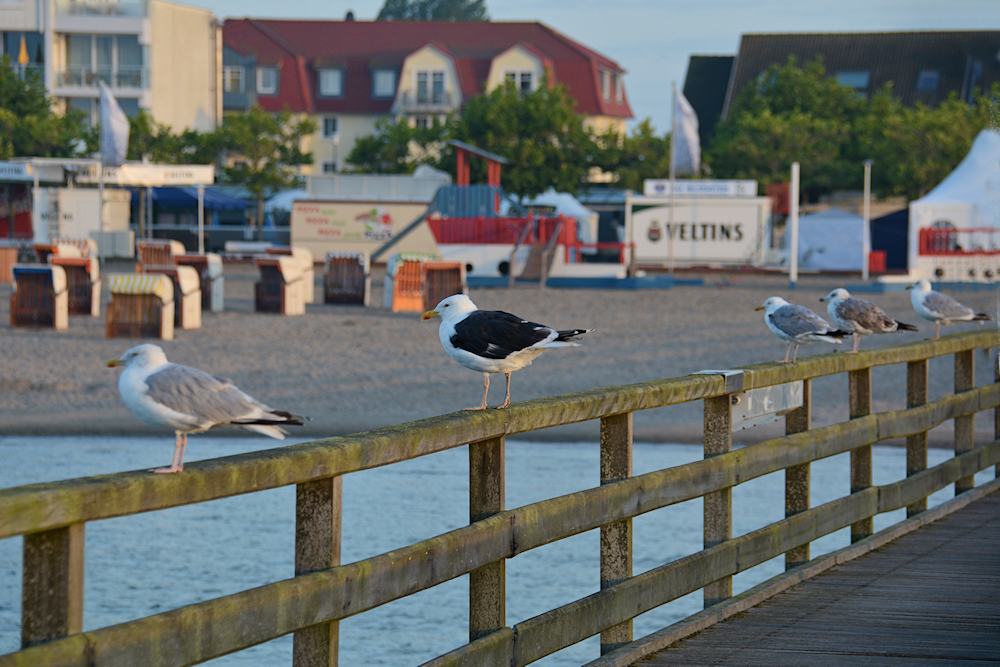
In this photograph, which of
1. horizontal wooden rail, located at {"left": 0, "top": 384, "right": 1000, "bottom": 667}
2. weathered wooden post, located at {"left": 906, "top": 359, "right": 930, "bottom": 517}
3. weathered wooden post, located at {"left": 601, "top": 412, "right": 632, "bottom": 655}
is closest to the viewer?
horizontal wooden rail, located at {"left": 0, "top": 384, "right": 1000, "bottom": 667}

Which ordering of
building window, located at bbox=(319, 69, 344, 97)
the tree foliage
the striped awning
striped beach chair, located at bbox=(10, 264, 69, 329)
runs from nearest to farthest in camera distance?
1. the striped awning
2. striped beach chair, located at bbox=(10, 264, 69, 329)
3. the tree foliage
4. building window, located at bbox=(319, 69, 344, 97)

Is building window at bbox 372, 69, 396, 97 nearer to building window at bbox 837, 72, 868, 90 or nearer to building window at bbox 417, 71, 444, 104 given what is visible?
building window at bbox 417, 71, 444, 104

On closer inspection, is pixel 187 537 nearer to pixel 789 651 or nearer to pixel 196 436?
pixel 196 436

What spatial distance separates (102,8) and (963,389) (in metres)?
59.6

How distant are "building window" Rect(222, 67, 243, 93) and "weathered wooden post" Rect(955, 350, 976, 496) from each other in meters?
64.0

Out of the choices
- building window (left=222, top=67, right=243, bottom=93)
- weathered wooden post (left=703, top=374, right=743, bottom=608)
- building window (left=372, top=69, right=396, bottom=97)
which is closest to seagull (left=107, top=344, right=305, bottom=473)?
weathered wooden post (left=703, top=374, right=743, bottom=608)

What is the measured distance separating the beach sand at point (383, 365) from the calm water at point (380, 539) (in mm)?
905

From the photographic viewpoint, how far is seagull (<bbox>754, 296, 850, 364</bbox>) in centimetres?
684

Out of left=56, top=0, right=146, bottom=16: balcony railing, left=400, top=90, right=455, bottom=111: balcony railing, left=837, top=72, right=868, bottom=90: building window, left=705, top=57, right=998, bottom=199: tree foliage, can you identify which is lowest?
left=705, top=57, right=998, bottom=199: tree foliage

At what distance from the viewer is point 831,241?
146 ft

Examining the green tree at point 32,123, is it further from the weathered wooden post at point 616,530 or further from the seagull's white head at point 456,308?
the weathered wooden post at point 616,530

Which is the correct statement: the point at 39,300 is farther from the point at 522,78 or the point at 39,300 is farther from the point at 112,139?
the point at 522,78

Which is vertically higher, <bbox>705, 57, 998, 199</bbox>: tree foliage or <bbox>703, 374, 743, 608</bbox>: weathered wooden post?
<bbox>705, 57, 998, 199</bbox>: tree foliage

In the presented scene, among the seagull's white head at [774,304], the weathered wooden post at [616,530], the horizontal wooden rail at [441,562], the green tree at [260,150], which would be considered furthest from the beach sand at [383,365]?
the green tree at [260,150]
